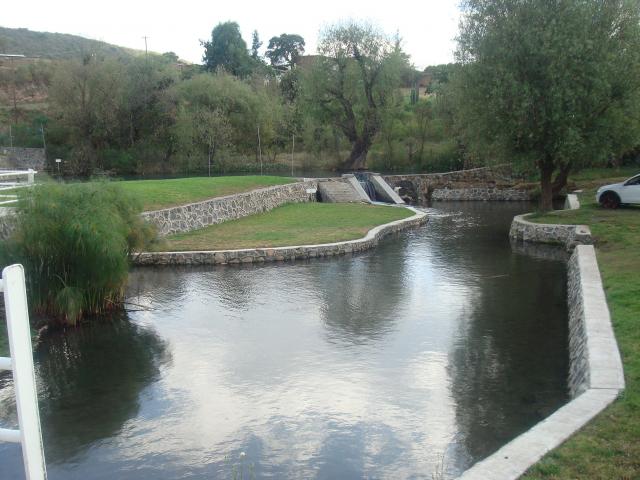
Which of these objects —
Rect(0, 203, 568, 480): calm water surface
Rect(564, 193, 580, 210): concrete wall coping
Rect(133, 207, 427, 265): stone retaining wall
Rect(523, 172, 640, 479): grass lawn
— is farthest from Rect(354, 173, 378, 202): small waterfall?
Rect(523, 172, 640, 479): grass lawn

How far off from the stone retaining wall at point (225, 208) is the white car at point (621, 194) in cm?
1393

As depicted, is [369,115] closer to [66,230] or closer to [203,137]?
[203,137]

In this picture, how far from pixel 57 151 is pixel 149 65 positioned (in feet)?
36.0

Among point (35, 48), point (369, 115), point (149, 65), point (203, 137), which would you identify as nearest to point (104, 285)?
point (369, 115)

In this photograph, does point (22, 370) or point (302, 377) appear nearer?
point (22, 370)

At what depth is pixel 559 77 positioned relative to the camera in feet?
66.3

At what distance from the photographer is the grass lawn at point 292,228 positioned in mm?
19172

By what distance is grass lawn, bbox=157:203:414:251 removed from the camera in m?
19.2

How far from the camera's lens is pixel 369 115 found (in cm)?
4522

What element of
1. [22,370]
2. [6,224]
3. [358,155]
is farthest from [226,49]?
[22,370]

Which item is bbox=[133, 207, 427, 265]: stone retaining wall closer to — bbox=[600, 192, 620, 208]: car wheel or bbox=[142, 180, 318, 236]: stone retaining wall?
bbox=[142, 180, 318, 236]: stone retaining wall

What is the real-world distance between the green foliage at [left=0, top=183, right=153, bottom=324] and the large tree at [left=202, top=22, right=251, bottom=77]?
6408cm

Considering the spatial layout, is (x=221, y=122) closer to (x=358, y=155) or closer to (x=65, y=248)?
(x=358, y=155)

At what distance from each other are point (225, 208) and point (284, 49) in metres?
69.8
